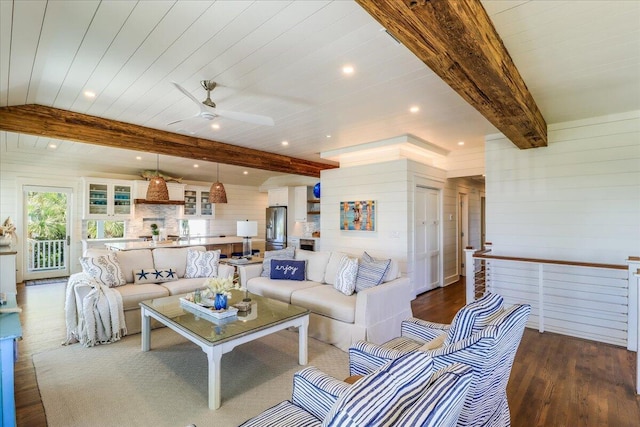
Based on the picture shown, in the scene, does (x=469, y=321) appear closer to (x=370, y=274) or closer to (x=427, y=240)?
(x=370, y=274)

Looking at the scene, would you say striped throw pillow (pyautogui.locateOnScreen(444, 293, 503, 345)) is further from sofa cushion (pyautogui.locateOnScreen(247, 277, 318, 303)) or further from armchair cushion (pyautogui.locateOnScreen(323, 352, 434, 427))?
sofa cushion (pyautogui.locateOnScreen(247, 277, 318, 303))

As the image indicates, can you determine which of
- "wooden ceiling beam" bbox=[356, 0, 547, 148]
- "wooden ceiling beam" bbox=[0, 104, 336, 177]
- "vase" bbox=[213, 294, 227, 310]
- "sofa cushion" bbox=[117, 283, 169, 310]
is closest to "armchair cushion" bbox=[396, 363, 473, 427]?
"wooden ceiling beam" bbox=[356, 0, 547, 148]

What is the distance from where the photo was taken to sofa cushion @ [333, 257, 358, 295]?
12.4 feet

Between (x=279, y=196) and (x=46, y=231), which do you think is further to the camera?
(x=279, y=196)

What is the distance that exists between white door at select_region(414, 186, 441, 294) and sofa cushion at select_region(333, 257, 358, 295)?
1.99 metres

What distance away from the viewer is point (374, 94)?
3.32m

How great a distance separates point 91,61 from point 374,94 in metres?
2.56

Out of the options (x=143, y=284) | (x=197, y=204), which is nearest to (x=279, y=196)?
(x=197, y=204)

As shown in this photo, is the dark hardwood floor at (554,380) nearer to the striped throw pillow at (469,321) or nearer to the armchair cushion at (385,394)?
the striped throw pillow at (469,321)

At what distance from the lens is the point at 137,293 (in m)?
3.82

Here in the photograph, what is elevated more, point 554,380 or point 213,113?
point 213,113

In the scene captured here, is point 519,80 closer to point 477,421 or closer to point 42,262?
point 477,421

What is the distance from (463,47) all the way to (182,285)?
162 inches

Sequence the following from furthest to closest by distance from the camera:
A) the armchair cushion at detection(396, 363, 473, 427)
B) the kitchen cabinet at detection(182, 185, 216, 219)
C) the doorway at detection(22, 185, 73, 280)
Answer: the kitchen cabinet at detection(182, 185, 216, 219) < the doorway at detection(22, 185, 73, 280) < the armchair cushion at detection(396, 363, 473, 427)
